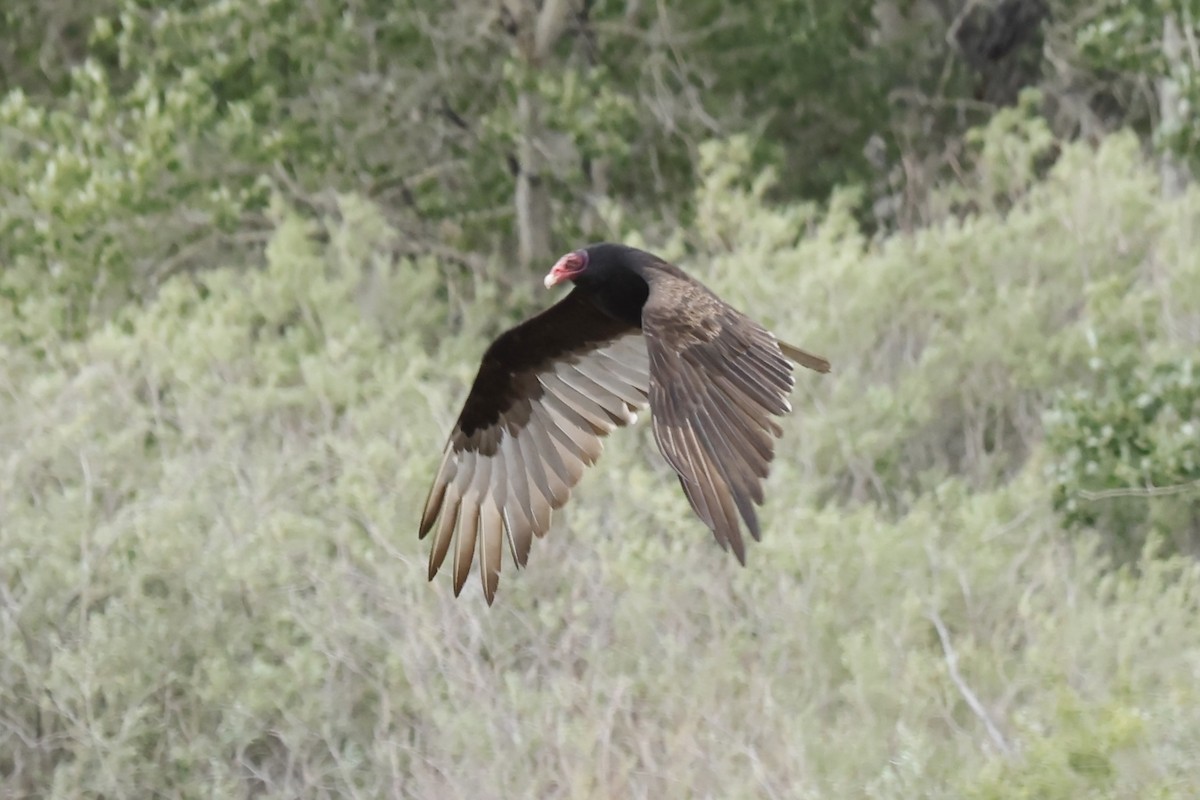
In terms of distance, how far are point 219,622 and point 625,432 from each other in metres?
1.73

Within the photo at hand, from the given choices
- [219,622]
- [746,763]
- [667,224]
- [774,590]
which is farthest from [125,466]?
[667,224]

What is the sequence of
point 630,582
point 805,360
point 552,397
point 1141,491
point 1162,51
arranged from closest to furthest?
point 805,360 < point 552,397 < point 630,582 < point 1141,491 < point 1162,51

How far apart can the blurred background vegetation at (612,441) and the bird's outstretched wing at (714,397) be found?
101 centimetres

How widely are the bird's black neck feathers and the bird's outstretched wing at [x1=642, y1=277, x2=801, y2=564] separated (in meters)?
0.35

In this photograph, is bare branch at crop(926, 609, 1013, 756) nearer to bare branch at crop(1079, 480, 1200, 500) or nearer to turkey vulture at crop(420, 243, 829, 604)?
turkey vulture at crop(420, 243, 829, 604)

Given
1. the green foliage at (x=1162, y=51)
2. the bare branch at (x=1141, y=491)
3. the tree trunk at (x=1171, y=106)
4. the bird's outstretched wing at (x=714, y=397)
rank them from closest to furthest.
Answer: the bird's outstretched wing at (x=714, y=397) < the bare branch at (x=1141, y=491) < the green foliage at (x=1162, y=51) < the tree trunk at (x=1171, y=106)

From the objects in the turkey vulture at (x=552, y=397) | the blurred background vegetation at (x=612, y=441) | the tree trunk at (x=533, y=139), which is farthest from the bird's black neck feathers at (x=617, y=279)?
the tree trunk at (x=533, y=139)

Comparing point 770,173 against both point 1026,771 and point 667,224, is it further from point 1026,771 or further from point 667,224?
point 1026,771

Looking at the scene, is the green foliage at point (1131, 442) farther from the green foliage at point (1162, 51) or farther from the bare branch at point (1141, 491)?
the green foliage at point (1162, 51)

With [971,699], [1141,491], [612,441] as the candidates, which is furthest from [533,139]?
[971,699]

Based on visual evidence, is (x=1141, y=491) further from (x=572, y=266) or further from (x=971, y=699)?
(x=572, y=266)

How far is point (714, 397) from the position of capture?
479 cm

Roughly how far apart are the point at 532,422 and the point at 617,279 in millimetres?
686

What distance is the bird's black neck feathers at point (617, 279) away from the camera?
5.61 meters
